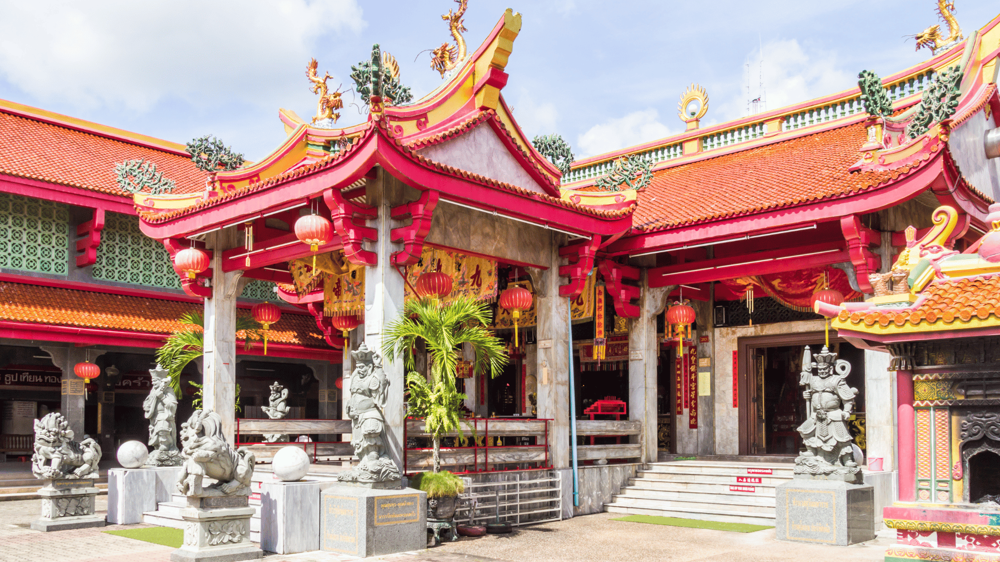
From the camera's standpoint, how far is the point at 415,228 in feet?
34.1

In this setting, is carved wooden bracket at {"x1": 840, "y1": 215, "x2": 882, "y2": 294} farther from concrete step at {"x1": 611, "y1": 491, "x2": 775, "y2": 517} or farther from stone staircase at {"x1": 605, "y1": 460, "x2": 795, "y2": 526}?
concrete step at {"x1": 611, "y1": 491, "x2": 775, "y2": 517}

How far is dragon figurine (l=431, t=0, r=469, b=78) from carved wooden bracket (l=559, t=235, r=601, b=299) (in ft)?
10.6

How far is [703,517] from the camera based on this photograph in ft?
40.1

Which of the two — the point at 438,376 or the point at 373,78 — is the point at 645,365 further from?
the point at 373,78

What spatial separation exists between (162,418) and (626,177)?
792cm

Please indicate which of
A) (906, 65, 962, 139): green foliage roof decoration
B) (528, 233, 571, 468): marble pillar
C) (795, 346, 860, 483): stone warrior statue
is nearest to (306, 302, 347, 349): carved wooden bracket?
(528, 233, 571, 468): marble pillar

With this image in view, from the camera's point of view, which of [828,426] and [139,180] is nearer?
[828,426]

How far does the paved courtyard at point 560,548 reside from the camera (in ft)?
30.1

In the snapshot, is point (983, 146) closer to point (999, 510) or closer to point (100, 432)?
point (999, 510)

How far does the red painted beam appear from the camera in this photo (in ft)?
40.8

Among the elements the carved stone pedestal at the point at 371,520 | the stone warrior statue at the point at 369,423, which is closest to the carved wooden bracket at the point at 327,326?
the stone warrior statue at the point at 369,423

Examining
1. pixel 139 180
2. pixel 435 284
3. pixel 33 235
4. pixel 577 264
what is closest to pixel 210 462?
pixel 435 284

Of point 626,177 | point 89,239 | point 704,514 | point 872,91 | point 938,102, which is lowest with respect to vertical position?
point 704,514

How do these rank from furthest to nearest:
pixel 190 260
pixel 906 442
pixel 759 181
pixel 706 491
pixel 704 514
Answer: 1. pixel 759 181
2. pixel 706 491
3. pixel 190 260
4. pixel 704 514
5. pixel 906 442
